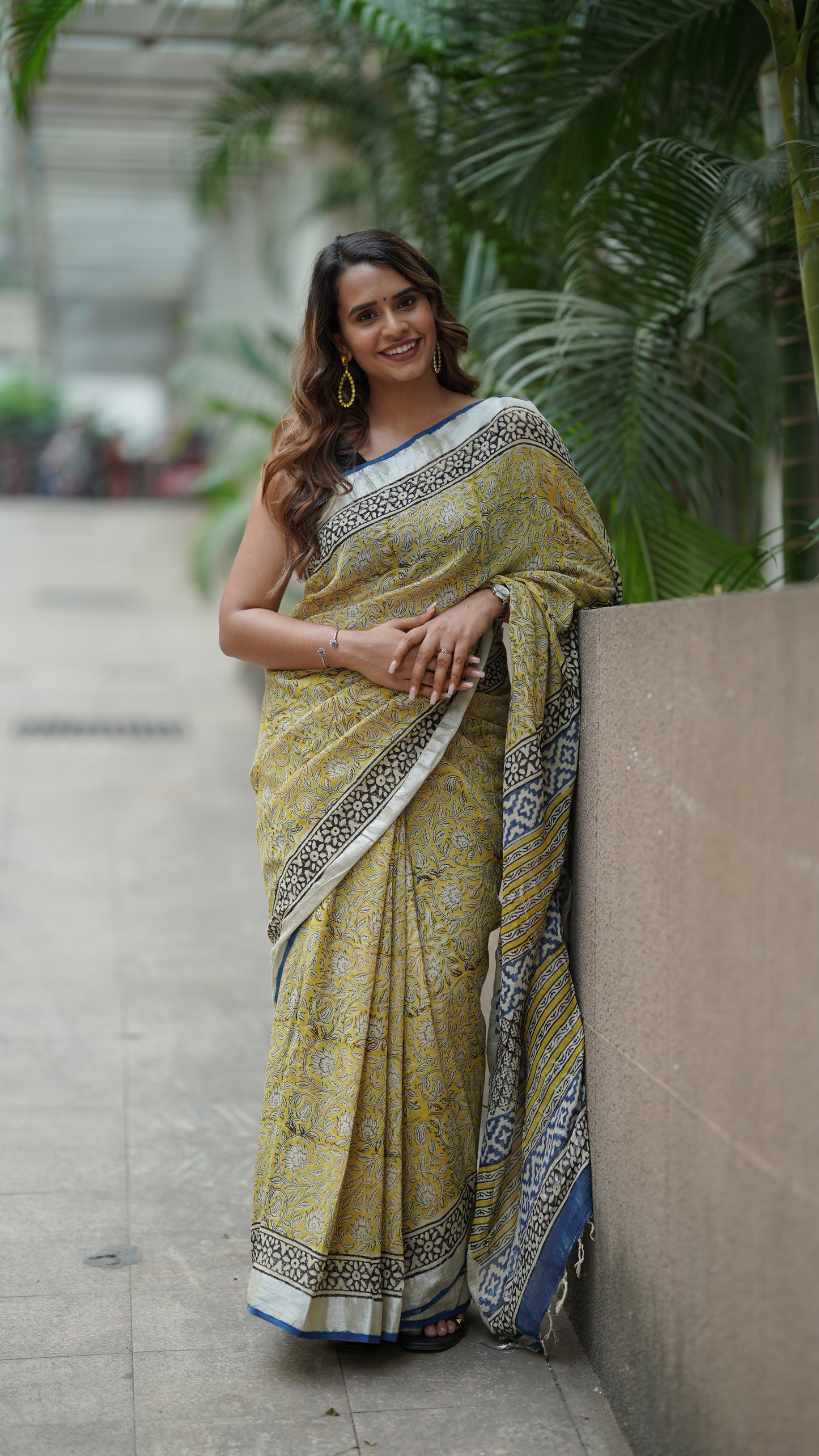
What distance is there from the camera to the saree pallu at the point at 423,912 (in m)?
2.38

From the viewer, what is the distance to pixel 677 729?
6.32 ft

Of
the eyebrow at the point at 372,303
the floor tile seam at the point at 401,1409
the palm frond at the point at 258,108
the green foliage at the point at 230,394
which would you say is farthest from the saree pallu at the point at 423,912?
the green foliage at the point at 230,394

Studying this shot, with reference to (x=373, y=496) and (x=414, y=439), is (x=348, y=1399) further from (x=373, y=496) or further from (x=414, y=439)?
(x=414, y=439)

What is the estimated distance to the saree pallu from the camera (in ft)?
7.82

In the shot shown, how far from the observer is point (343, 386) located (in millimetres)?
2564

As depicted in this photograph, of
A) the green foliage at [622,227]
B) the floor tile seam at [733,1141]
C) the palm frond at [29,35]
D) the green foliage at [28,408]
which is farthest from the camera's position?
the green foliage at [28,408]

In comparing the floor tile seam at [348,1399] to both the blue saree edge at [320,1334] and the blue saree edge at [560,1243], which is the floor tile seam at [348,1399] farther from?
the blue saree edge at [560,1243]

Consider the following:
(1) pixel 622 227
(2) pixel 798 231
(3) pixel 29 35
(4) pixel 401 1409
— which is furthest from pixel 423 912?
(3) pixel 29 35

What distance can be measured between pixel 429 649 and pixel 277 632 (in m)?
0.31

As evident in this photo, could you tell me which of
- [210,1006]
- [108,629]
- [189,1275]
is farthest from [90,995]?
[108,629]

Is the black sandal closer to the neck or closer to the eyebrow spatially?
the neck

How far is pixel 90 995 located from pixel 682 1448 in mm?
2808

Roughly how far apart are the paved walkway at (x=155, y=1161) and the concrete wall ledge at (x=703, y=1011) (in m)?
0.28

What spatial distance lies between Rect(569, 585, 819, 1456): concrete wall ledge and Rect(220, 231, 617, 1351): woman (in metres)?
0.09
